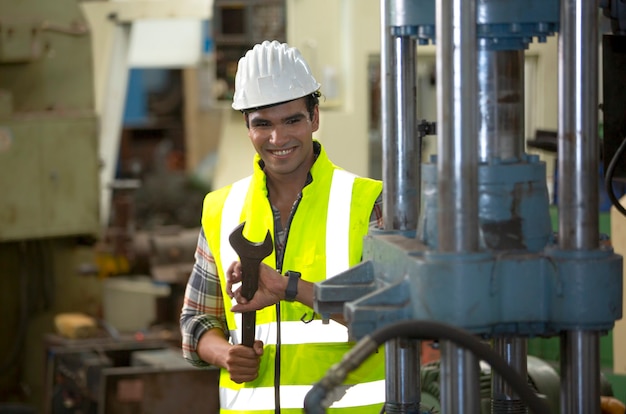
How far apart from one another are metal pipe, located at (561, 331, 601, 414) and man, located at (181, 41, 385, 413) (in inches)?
30.4

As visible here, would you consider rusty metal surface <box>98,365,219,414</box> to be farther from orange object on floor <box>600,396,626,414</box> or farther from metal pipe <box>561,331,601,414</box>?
metal pipe <box>561,331,601,414</box>

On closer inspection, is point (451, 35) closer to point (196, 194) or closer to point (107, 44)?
point (107, 44)

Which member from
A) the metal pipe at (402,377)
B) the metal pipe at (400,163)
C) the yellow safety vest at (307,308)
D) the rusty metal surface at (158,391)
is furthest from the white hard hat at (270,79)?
the rusty metal surface at (158,391)

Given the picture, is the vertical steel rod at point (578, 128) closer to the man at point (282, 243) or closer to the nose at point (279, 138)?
the man at point (282, 243)

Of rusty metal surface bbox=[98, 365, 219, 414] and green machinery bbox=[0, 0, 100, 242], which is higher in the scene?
green machinery bbox=[0, 0, 100, 242]

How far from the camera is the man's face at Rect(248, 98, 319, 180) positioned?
2.26 metres

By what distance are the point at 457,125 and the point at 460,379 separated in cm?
29

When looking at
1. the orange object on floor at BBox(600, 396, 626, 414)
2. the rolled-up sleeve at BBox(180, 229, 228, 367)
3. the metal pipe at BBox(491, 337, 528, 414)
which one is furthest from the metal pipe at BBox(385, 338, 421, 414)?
the orange object on floor at BBox(600, 396, 626, 414)

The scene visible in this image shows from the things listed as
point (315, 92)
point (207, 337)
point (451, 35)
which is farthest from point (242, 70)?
point (451, 35)

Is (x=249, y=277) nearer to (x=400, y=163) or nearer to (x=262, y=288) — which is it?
(x=262, y=288)

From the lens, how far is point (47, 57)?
5.00 meters

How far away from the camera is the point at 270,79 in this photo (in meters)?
2.26

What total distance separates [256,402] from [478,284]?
3.29 feet

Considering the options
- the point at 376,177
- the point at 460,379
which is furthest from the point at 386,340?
the point at 376,177
